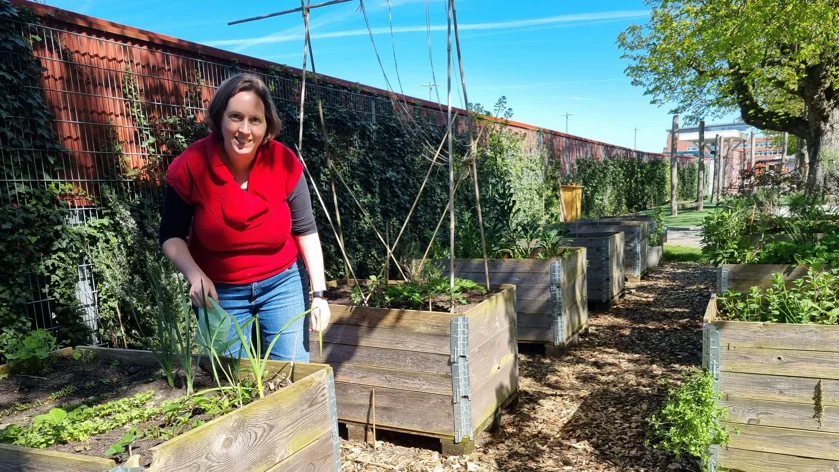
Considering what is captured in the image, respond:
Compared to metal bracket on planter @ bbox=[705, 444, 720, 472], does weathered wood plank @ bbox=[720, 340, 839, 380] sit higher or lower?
higher

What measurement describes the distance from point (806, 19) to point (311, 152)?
703cm

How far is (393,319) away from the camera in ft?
9.20


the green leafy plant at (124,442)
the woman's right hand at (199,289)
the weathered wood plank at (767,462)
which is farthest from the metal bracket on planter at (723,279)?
the green leafy plant at (124,442)

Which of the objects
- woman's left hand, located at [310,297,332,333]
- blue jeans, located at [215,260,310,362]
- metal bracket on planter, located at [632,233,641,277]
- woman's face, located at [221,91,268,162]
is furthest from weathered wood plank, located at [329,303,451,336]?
metal bracket on planter, located at [632,233,641,277]

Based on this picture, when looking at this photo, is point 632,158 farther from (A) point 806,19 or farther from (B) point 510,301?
(B) point 510,301

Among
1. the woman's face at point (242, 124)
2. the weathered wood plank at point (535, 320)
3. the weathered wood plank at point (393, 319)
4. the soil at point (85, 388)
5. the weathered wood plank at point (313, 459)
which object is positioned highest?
the woman's face at point (242, 124)

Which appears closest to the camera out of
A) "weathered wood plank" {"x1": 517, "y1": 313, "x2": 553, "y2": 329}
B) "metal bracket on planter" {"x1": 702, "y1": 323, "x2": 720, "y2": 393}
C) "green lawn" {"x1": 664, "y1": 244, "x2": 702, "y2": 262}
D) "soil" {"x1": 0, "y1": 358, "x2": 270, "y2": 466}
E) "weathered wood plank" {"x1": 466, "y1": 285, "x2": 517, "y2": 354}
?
"soil" {"x1": 0, "y1": 358, "x2": 270, "y2": 466}

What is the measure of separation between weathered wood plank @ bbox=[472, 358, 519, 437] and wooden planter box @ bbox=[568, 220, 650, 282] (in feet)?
13.8

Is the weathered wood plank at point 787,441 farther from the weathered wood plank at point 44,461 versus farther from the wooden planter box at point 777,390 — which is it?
the weathered wood plank at point 44,461

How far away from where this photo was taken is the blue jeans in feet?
6.49

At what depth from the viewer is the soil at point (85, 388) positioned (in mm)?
1470

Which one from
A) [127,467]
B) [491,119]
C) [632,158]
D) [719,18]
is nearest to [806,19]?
[719,18]

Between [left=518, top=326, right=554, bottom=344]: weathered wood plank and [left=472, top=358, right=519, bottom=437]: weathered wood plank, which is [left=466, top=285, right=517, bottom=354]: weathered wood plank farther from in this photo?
[left=518, top=326, right=554, bottom=344]: weathered wood plank

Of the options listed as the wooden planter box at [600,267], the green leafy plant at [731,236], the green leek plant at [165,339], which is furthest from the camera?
the wooden planter box at [600,267]
